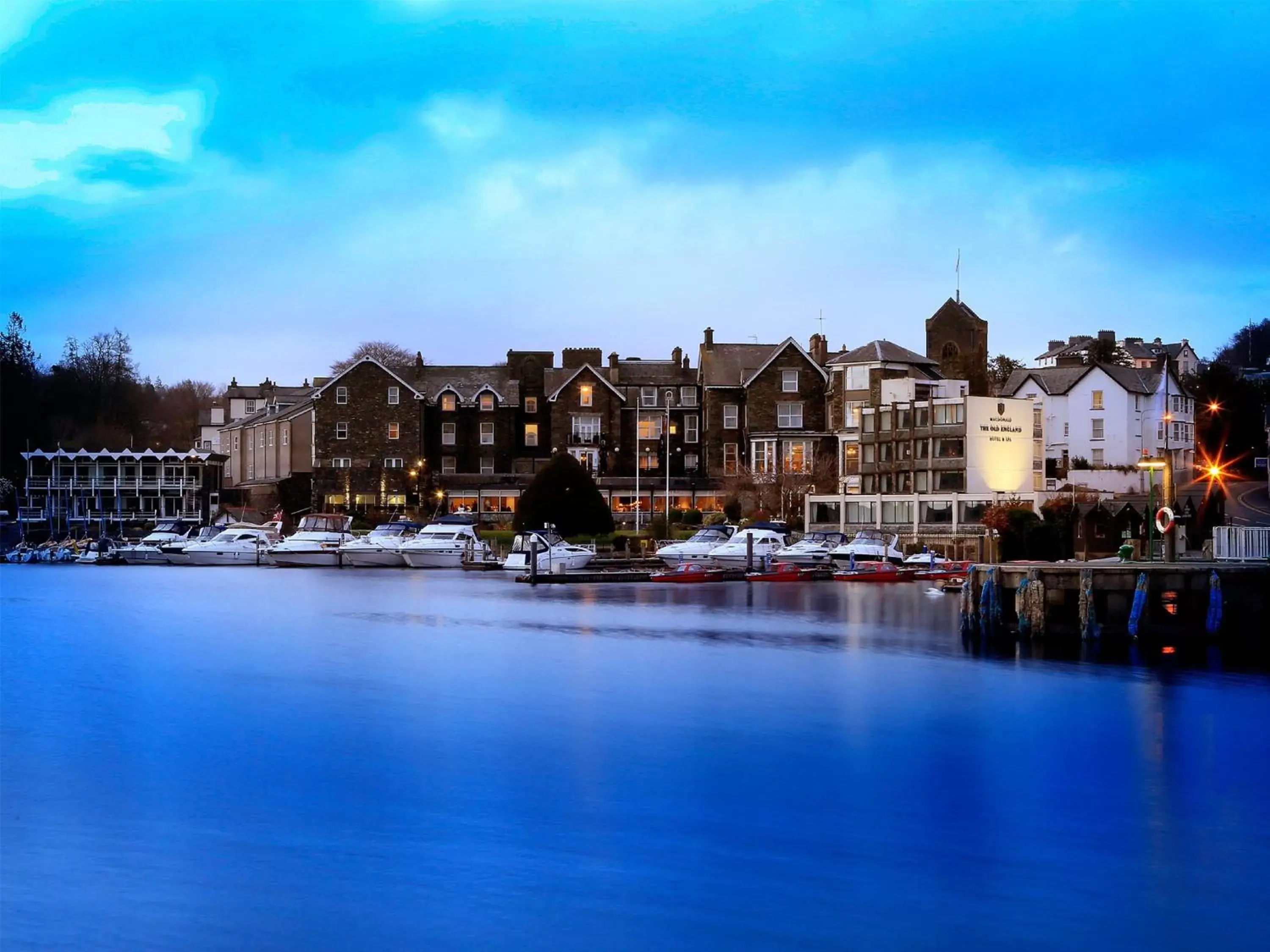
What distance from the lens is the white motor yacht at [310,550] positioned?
80875 mm

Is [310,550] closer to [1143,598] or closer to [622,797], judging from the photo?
[1143,598]

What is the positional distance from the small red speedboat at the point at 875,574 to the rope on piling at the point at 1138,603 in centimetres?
3174

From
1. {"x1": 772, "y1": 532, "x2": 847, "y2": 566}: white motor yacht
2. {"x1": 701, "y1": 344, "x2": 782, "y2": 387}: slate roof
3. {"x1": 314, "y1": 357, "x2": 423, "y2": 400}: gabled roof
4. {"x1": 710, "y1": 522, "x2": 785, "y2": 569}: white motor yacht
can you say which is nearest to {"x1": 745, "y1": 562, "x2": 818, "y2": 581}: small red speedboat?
{"x1": 772, "y1": 532, "x2": 847, "y2": 566}: white motor yacht

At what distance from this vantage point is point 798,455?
317ft

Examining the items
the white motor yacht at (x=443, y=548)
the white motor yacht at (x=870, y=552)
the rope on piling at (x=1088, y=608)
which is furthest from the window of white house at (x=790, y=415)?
the rope on piling at (x=1088, y=608)

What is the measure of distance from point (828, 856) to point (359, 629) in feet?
102

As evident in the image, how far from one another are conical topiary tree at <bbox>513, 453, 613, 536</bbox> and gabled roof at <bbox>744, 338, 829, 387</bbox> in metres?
23.5

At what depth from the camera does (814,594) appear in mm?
63156

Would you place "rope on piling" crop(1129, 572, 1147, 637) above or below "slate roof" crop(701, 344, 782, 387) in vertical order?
below

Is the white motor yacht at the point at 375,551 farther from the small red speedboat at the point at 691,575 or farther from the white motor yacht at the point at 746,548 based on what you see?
the white motor yacht at the point at 746,548

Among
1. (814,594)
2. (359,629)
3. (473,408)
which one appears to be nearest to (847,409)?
(473,408)

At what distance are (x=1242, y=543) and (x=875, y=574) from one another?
30250 millimetres

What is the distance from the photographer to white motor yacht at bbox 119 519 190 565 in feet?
290

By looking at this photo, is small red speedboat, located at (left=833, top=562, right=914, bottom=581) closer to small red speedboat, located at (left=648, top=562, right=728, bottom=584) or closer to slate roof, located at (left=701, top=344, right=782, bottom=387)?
small red speedboat, located at (left=648, top=562, right=728, bottom=584)
